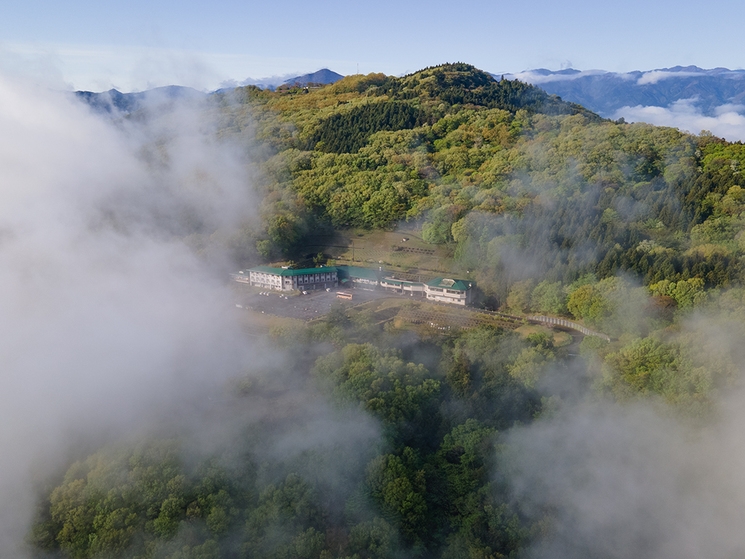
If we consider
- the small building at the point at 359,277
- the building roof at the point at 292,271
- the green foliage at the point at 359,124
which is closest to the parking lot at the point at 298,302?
the small building at the point at 359,277

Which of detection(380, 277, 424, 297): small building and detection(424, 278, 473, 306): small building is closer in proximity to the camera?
detection(424, 278, 473, 306): small building

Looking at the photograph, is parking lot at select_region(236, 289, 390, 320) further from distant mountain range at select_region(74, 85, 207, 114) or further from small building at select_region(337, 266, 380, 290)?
distant mountain range at select_region(74, 85, 207, 114)

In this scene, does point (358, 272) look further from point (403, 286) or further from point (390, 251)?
point (390, 251)

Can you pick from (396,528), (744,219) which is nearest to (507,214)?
(744,219)

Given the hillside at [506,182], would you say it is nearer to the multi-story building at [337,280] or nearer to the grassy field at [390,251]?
the grassy field at [390,251]

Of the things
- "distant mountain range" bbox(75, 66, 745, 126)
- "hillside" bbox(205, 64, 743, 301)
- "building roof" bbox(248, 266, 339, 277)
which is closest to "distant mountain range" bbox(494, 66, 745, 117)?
"distant mountain range" bbox(75, 66, 745, 126)

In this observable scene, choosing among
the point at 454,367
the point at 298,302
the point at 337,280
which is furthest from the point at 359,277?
the point at 454,367
